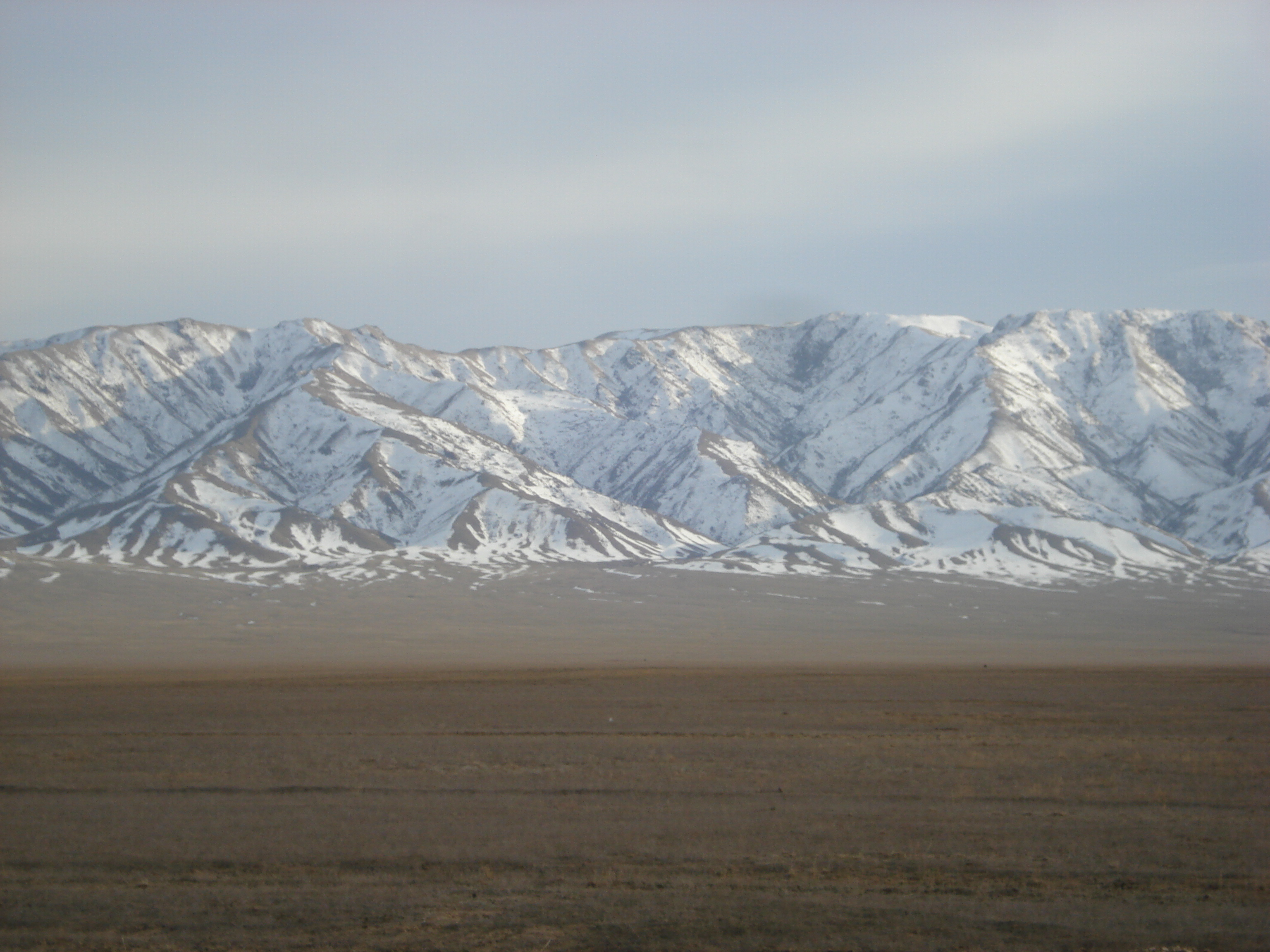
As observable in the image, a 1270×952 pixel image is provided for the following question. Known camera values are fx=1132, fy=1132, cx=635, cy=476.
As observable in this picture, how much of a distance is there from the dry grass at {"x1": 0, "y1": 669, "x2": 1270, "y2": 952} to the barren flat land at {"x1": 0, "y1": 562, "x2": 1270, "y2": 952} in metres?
0.09

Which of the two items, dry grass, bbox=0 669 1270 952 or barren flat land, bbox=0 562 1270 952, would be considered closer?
dry grass, bbox=0 669 1270 952

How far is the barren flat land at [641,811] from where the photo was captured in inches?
669

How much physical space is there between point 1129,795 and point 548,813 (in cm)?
1274

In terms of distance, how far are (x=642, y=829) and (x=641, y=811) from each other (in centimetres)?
153

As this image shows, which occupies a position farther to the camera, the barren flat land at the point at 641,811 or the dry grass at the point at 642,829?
the barren flat land at the point at 641,811

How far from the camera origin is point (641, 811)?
24.0 m

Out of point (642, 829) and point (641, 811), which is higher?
point (642, 829)

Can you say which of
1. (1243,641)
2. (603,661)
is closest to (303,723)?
(603,661)

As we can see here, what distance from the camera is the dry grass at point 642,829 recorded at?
1684cm

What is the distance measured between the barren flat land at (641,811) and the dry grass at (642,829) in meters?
0.09

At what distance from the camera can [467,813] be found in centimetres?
2402

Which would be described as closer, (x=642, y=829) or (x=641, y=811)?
(x=642, y=829)

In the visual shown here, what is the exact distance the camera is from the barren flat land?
17.0 metres

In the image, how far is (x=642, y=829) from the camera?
2248cm
